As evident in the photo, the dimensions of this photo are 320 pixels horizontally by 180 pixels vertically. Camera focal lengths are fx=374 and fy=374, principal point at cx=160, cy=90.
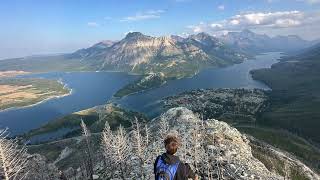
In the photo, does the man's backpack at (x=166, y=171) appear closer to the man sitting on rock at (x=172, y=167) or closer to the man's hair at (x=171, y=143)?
the man sitting on rock at (x=172, y=167)

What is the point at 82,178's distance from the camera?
118438mm

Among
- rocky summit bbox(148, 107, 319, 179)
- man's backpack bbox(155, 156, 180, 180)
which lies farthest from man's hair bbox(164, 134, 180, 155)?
rocky summit bbox(148, 107, 319, 179)

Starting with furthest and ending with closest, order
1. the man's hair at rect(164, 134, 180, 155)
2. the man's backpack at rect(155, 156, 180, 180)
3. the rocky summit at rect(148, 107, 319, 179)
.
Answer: the rocky summit at rect(148, 107, 319, 179), the man's hair at rect(164, 134, 180, 155), the man's backpack at rect(155, 156, 180, 180)

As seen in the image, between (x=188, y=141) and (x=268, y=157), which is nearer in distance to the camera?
(x=188, y=141)

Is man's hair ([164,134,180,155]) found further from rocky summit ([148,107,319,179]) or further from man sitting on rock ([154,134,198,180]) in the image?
rocky summit ([148,107,319,179])

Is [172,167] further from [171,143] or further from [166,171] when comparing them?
[171,143]

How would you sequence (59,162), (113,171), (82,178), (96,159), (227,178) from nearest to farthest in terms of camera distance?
(227,178), (113,171), (82,178), (96,159), (59,162)

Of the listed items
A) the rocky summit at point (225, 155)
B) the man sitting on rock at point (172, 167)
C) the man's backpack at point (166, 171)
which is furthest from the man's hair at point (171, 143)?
the rocky summit at point (225, 155)

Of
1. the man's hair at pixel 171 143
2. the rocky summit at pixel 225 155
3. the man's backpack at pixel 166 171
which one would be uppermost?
the man's hair at pixel 171 143

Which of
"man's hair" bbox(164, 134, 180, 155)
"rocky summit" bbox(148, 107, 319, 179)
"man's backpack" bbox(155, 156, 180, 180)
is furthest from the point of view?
"rocky summit" bbox(148, 107, 319, 179)

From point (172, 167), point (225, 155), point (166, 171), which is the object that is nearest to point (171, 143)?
point (172, 167)

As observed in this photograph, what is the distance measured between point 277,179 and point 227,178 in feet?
42.5

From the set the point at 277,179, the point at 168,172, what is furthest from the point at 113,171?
the point at 168,172

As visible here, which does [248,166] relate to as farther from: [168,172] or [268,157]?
[168,172]
